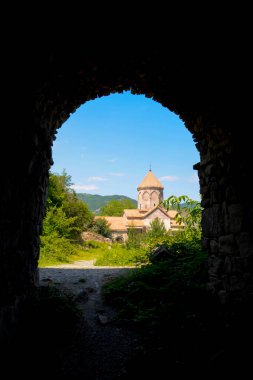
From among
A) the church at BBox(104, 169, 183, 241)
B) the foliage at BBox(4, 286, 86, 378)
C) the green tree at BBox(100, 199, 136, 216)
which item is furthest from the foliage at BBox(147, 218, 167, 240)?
the green tree at BBox(100, 199, 136, 216)

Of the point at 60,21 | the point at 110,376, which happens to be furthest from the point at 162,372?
the point at 60,21

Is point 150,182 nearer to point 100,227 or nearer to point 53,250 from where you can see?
point 100,227

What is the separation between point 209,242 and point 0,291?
3131mm

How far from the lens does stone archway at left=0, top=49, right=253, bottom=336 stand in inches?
121

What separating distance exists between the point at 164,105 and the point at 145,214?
43.7m

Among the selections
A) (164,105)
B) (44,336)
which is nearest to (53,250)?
(164,105)

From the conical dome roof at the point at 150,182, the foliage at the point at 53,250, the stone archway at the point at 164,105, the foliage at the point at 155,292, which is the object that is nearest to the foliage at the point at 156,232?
the foliage at the point at 53,250

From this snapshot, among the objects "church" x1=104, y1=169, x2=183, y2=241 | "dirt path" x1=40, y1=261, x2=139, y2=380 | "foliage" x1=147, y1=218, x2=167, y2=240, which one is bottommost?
"dirt path" x1=40, y1=261, x2=139, y2=380

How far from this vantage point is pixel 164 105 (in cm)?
490

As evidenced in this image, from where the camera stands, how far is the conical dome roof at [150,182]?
183ft

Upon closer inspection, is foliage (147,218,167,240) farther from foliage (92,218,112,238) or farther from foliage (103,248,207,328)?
foliage (92,218,112,238)

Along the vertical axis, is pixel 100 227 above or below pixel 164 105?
below

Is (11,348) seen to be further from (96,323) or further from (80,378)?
(96,323)

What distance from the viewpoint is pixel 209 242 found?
176 inches
